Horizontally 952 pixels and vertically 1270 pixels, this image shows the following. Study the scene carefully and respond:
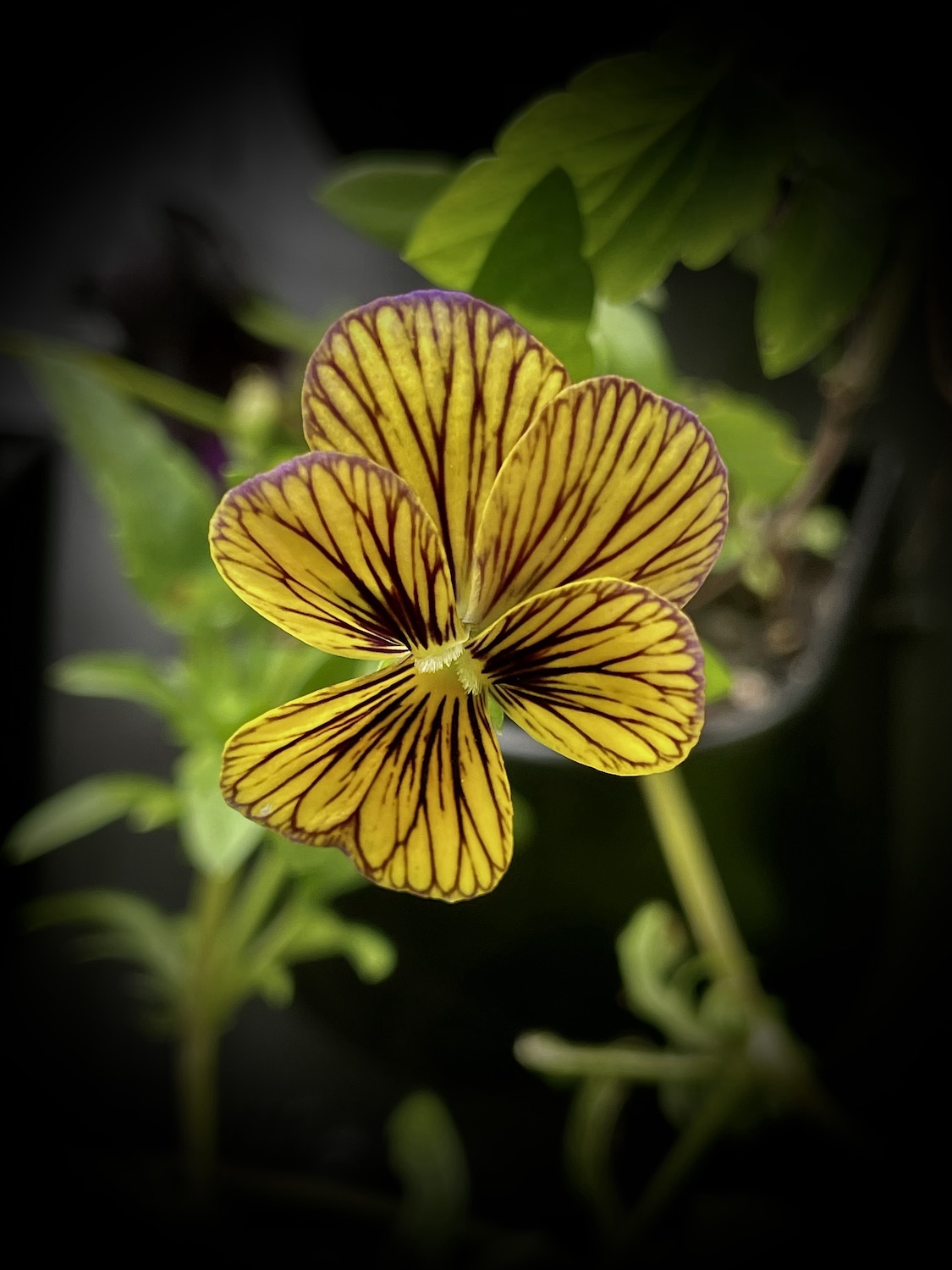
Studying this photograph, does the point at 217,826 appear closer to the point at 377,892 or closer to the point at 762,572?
the point at 377,892

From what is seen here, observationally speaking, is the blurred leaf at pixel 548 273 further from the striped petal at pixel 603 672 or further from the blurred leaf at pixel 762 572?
the blurred leaf at pixel 762 572

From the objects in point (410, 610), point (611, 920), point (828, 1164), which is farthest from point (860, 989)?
point (410, 610)

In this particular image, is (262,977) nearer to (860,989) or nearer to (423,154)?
(860,989)

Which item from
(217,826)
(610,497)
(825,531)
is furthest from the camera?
(825,531)

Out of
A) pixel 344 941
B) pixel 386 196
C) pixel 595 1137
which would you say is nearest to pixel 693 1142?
pixel 595 1137

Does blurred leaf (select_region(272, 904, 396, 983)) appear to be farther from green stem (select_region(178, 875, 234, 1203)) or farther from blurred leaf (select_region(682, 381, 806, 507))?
blurred leaf (select_region(682, 381, 806, 507))

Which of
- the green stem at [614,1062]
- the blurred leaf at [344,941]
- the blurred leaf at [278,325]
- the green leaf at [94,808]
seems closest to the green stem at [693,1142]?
the green stem at [614,1062]

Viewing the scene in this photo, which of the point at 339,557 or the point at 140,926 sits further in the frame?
the point at 140,926
